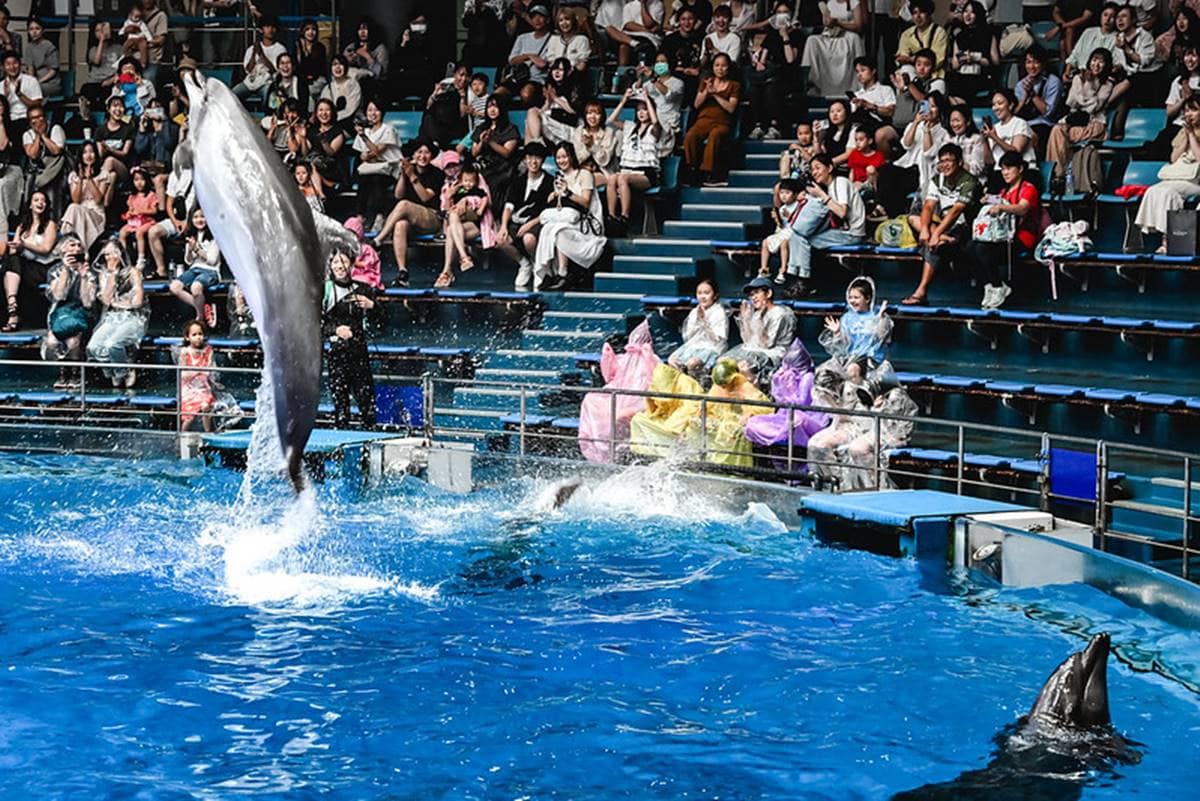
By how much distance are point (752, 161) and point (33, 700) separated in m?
10.6

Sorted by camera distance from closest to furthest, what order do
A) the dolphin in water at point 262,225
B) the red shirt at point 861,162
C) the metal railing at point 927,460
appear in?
the dolphin in water at point 262,225 → the metal railing at point 927,460 → the red shirt at point 861,162

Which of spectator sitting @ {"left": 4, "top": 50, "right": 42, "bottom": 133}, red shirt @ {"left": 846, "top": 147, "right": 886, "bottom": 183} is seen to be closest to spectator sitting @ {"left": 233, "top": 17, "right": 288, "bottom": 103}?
spectator sitting @ {"left": 4, "top": 50, "right": 42, "bottom": 133}

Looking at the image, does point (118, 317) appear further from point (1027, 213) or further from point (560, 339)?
point (1027, 213)

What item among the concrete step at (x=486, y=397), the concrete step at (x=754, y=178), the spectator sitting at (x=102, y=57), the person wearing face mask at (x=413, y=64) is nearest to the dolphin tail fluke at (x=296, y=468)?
the concrete step at (x=486, y=397)

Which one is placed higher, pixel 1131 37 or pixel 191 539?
pixel 1131 37

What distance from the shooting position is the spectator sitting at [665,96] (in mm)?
17391

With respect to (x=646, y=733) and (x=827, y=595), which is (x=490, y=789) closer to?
(x=646, y=733)

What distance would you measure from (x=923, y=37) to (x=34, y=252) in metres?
8.94

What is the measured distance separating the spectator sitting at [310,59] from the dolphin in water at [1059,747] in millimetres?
13781

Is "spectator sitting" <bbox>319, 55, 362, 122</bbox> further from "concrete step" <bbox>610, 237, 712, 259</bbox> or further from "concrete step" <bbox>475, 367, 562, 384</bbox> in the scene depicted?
"concrete step" <bbox>475, 367, 562, 384</bbox>

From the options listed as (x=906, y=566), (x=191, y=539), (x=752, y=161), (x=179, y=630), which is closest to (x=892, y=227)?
(x=752, y=161)

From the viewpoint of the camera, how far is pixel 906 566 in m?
10.5

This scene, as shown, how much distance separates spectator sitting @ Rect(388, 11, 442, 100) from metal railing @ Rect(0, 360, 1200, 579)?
6.09 m

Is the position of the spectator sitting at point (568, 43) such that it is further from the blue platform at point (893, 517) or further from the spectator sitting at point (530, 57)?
the blue platform at point (893, 517)
